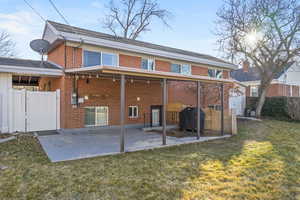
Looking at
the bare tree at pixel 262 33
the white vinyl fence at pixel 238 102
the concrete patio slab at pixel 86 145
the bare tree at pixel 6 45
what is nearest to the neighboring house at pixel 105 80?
the concrete patio slab at pixel 86 145

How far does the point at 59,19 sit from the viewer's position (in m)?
11.3

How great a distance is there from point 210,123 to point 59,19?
9985mm

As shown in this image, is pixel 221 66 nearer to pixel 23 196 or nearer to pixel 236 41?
pixel 236 41

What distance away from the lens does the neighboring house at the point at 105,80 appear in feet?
27.8

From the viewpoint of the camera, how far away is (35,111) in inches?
336

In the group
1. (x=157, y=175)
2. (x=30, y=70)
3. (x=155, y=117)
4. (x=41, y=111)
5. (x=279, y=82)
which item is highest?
(x=279, y=82)

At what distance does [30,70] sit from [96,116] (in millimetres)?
3320

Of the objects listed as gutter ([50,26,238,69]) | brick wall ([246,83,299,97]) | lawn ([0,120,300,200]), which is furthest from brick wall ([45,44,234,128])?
A: brick wall ([246,83,299,97])

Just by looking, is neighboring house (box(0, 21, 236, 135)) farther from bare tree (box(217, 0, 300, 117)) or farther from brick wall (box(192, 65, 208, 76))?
bare tree (box(217, 0, 300, 117))

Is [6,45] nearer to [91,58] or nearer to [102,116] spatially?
[91,58]

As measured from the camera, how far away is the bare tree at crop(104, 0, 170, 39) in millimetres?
23109

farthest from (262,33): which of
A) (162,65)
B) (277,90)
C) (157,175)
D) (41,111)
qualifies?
(41,111)

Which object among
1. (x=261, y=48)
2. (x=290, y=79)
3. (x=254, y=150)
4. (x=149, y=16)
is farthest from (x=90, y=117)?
(x=290, y=79)

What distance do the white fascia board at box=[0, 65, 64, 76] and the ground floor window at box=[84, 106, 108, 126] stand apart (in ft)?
6.61
